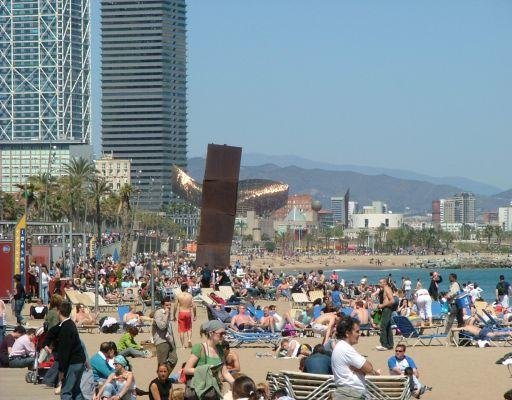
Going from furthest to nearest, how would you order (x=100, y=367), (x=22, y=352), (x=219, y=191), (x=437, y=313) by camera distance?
A: 1. (x=219, y=191)
2. (x=437, y=313)
3. (x=22, y=352)
4. (x=100, y=367)

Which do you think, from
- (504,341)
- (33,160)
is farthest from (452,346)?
(33,160)

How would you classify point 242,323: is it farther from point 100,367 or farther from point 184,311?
point 100,367

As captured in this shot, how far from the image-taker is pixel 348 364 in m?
10.1

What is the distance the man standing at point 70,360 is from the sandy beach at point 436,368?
1.99 metres

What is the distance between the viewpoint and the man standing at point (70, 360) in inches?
491

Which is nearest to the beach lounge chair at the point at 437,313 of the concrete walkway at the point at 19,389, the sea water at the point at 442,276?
the concrete walkway at the point at 19,389

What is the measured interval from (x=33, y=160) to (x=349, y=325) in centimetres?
18436

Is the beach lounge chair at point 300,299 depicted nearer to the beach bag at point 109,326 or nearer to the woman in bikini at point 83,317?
the woman in bikini at point 83,317

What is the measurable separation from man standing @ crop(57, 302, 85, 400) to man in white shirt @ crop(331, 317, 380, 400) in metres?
3.30

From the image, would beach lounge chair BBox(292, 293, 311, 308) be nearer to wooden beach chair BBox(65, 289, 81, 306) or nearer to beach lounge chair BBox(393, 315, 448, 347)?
wooden beach chair BBox(65, 289, 81, 306)

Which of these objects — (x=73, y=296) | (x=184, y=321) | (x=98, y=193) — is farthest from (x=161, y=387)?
(x=98, y=193)

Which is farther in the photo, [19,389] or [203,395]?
[19,389]

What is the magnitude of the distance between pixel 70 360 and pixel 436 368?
652 centimetres

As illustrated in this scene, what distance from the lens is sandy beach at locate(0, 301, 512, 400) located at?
15.2m
